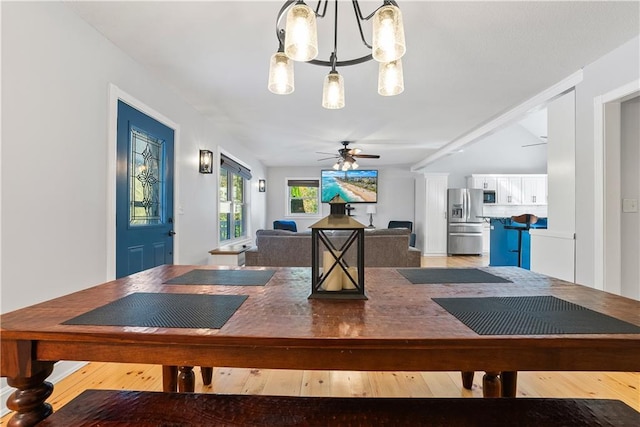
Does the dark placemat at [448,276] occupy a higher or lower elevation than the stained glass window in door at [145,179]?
lower

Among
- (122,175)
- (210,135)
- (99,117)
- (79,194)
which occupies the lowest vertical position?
(79,194)

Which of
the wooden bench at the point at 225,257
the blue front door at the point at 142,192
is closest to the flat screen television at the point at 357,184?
the wooden bench at the point at 225,257

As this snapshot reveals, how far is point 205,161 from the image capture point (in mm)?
4102

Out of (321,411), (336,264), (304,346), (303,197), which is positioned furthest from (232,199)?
(304,346)

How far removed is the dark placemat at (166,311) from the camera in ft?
2.78

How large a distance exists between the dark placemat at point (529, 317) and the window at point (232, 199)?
426cm

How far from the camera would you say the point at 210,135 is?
448 centimetres

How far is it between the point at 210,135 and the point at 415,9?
3259 mm

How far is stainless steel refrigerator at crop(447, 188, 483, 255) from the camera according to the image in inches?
312

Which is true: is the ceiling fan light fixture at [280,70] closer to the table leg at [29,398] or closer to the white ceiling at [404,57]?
the white ceiling at [404,57]

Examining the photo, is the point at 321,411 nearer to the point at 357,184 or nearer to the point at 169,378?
the point at 169,378

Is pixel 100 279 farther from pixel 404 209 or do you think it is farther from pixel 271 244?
pixel 404 209

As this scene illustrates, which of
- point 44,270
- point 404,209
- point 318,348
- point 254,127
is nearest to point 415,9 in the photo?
point 318,348

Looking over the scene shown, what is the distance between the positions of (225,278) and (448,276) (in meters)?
1.00
